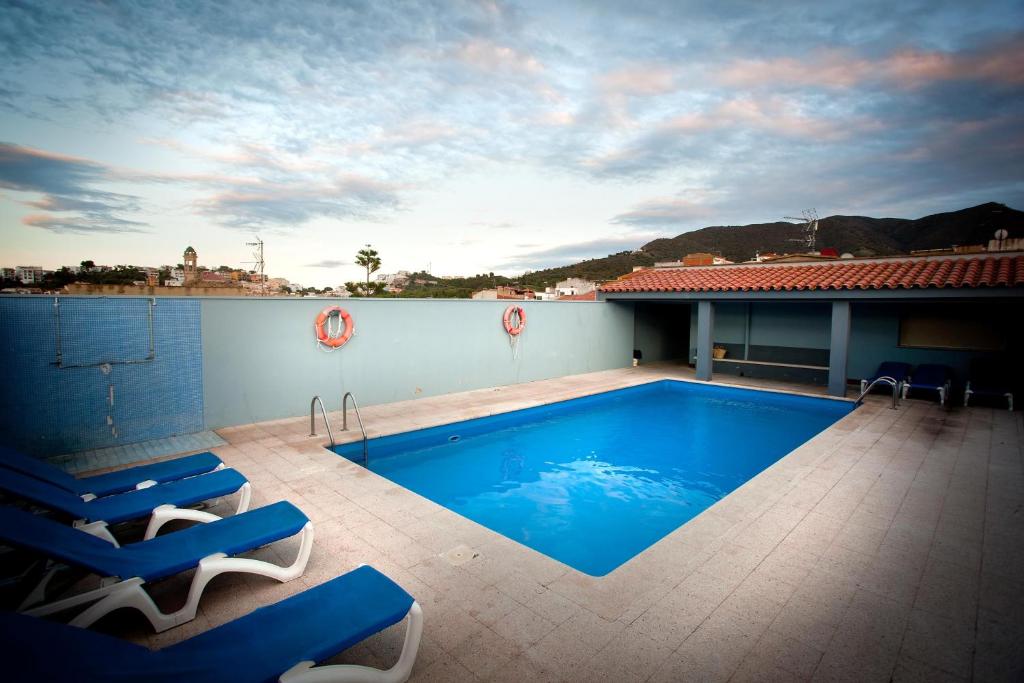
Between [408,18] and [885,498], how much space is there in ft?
37.1

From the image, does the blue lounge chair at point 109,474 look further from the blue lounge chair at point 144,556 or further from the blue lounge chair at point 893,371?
the blue lounge chair at point 893,371

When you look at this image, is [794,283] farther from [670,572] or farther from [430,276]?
[430,276]

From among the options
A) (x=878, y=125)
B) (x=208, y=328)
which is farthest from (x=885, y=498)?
(x=878, y=125)

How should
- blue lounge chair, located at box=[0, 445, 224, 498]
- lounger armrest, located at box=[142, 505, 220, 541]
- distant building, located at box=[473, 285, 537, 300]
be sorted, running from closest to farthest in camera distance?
1. lounger armrest, located at box=[142, 505, 220, 541]
2. blue lounge chair, located at box=[0, 445, 224, 498]
3. distant building, located at box=[473, 285, 537, 300]

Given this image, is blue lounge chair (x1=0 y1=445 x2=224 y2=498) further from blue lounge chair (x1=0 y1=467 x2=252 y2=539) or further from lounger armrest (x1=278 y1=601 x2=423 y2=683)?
lounger armrest (x1=278 y1=601 x2=423 y2=683)

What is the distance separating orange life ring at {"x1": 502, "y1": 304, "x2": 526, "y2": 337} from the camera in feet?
32.1

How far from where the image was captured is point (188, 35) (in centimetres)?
787

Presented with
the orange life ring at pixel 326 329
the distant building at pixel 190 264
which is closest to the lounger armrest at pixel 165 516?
the orange life ring at pixel 326 329

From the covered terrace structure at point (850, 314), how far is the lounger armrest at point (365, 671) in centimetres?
994

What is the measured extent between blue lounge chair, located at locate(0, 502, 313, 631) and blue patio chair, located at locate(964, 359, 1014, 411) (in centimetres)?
1094

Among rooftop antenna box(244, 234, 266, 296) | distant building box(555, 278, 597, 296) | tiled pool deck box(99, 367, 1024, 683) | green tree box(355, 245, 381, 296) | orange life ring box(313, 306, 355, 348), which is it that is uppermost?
green tree box(355, 245, 381, 296)

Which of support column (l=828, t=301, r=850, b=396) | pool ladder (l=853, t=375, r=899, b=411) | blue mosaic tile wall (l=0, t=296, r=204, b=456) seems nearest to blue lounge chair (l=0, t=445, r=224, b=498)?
blue mosaic tile wall (l=0, t=296, r=204, b=456)

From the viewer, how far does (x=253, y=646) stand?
1733 mm

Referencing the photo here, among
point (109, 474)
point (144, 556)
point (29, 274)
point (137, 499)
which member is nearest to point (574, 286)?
point (29, 274)
